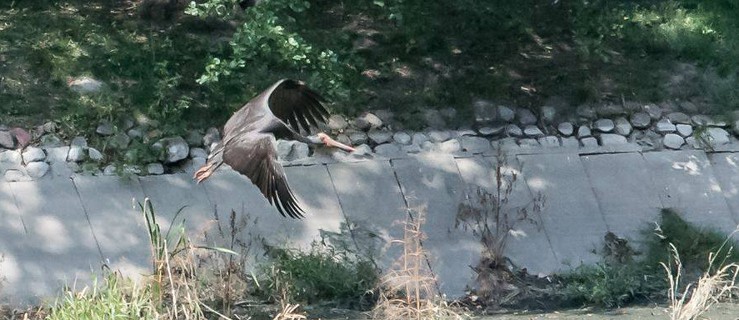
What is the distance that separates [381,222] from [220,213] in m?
1.26

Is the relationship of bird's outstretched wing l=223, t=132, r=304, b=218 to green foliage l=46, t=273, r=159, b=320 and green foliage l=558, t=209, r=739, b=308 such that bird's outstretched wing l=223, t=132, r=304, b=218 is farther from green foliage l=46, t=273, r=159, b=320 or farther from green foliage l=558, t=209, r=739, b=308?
green foliage l=558, t=209, r=739, b=308

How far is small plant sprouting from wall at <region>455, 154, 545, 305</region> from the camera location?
1062 centimetres

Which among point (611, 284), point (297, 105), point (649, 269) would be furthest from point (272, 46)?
point (649, 269)

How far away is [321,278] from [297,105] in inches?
49.0

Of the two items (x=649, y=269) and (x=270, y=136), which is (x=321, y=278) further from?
(x=649, y=269)

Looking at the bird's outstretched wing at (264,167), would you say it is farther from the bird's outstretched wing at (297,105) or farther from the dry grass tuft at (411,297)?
the bird's outstretched wing at (297,105)

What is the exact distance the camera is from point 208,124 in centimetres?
1144

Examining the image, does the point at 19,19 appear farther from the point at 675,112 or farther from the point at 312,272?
the point at 675,112

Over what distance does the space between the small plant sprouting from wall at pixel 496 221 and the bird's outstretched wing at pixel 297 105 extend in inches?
65.5

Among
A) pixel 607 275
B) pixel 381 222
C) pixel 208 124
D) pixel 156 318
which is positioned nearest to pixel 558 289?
pixel 607 275

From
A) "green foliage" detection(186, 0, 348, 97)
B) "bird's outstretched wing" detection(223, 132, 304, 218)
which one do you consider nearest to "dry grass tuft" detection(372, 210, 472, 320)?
"bird's outstretched wing" detection(223, 132, 304, 218)

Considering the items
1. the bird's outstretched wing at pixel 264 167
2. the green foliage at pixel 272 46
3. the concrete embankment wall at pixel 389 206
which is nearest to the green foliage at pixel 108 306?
the bird's outstretched wing at pixel 264 167

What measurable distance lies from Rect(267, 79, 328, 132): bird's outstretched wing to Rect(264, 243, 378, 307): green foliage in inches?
37.8

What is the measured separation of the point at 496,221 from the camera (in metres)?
11.0
